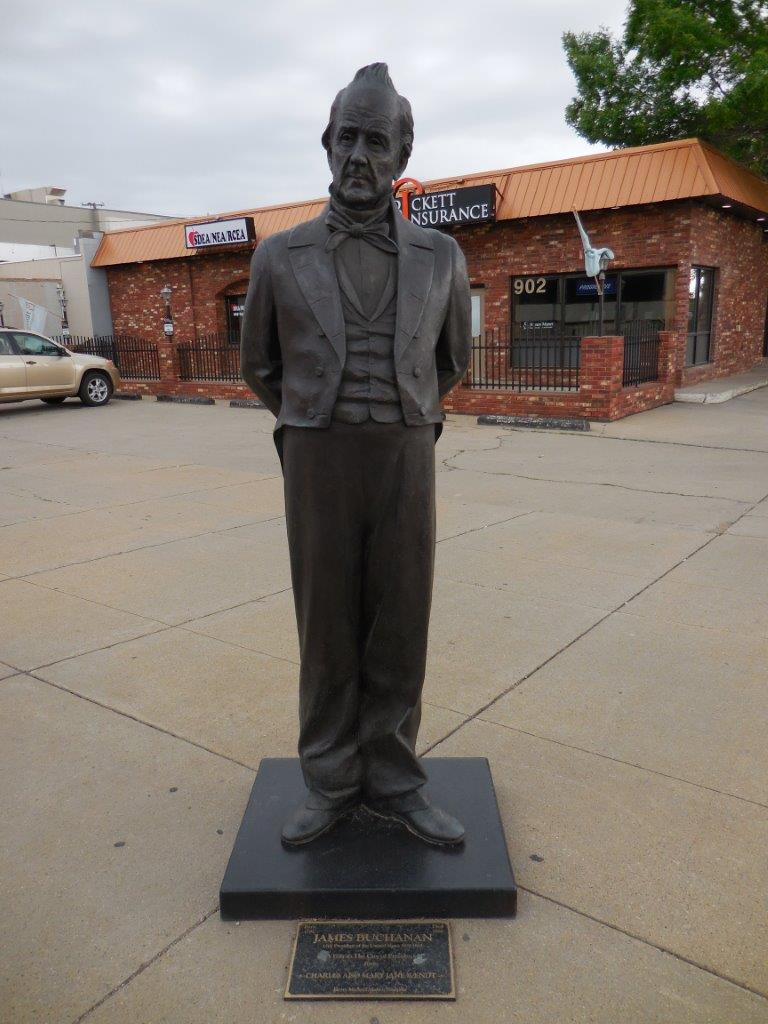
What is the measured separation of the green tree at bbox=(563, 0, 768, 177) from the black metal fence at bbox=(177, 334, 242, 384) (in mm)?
10272

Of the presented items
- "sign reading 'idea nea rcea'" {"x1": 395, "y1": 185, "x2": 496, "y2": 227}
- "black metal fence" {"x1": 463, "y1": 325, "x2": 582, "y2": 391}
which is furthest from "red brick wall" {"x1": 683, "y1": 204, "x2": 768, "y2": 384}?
"sign reading 'idea nea rcea'" {"x1": 395, "y1": 185, "x2": 496, "y2": 227}

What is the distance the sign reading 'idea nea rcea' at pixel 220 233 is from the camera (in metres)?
19.1

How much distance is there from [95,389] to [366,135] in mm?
16575

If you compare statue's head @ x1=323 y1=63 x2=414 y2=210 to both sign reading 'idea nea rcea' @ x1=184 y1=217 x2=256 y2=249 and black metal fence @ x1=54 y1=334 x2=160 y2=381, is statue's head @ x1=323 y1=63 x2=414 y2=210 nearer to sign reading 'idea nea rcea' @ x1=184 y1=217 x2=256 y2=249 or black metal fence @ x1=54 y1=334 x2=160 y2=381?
sign reading 'idea nea rcea' @ x1=184 y1=217 x2=256 y2=249

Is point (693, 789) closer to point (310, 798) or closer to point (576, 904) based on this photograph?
point (576, 904)

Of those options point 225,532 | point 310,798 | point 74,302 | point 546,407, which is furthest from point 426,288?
point 74,302

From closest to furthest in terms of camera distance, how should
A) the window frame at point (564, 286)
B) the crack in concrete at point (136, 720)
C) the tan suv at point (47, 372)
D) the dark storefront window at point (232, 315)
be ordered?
the crack in concrete at point (136, 720) → the window frame at point (564, 286) → the tan suv at point (47, 372) → the dark storefront window at point (232, 315)

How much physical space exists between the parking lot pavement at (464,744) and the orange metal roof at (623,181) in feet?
27.6

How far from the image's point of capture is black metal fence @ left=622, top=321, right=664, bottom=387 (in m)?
14.0

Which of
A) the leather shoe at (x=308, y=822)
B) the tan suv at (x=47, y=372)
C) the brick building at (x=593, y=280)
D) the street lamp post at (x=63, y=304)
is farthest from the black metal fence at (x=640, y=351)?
the street lamp post at (x=63, y=304)

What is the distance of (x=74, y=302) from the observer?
24391 millimetres

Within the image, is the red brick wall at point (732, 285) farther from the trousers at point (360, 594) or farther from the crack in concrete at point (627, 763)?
the trousers at point (360, 594)

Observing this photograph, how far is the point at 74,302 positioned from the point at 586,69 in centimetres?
1554

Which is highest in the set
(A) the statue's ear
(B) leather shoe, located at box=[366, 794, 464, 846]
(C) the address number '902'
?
(C) the address number '902'
